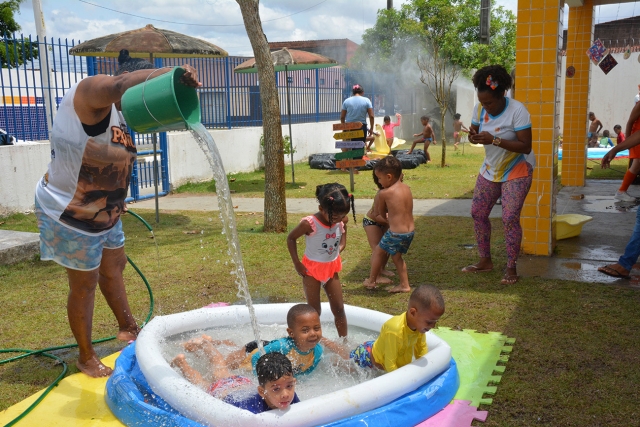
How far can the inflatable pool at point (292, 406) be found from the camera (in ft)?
10.2

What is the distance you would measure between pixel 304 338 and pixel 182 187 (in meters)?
9.86

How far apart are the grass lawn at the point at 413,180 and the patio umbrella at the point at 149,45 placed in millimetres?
3729

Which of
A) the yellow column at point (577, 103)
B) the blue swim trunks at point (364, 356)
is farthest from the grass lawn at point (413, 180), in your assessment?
the blue swim trunks at point (364, 356)

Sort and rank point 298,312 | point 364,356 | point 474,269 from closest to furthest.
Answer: point 298,312 → point 364,356 → point 474,269

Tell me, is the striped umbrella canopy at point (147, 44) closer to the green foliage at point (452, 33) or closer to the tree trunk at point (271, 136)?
the tree trunk at point (271, 136)

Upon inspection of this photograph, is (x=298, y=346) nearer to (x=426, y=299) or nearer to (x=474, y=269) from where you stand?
(x=426, y=299)

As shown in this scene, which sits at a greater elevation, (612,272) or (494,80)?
(494,80)

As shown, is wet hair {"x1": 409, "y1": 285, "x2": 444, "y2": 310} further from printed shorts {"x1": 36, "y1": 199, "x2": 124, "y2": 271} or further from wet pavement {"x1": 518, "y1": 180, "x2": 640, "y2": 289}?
wet pavement {"x1": 518, "y1": 180, "x2": 640, "y2": 289}

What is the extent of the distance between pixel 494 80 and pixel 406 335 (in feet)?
9.85

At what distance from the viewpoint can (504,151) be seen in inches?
230

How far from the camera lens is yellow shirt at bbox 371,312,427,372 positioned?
3.72 meters

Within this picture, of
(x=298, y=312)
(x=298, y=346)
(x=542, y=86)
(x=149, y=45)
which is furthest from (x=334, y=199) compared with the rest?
(x=149, y=45)

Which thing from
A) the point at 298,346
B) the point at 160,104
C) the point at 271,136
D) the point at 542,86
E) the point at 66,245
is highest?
the point at 542,86

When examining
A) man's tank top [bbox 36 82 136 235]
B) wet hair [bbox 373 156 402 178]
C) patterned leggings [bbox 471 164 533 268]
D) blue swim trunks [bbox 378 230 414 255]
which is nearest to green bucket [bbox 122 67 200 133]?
man's tank top [bbox 36 82 136 235]
